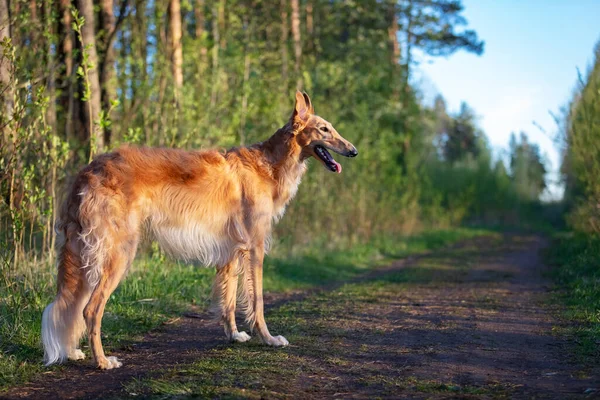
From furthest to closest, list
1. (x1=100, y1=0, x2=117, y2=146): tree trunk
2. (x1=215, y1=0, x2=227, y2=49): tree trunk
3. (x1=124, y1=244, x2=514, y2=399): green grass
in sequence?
(x1=215, y1=0, x2=227, y2=49): tree trunk < (x1=100, y1=0, x2=117, y2=146): tree trunk < (x1=124, y1=244, x2=514, y2=399): green grass

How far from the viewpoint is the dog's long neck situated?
23.4 ft

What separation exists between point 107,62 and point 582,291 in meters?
8.84

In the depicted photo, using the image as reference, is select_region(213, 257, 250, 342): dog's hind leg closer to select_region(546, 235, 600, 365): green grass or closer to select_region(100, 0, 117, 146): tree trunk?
select_region(546, 235, 600, 365): green grass

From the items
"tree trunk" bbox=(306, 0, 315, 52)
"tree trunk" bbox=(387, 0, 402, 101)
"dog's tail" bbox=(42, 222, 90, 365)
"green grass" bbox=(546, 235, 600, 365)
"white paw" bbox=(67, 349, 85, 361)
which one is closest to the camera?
"dog's tail" bbox=(42, 222, 90, 365)

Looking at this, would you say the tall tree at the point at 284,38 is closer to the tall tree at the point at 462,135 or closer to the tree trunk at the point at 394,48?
the tree trunk at the point at 394,48

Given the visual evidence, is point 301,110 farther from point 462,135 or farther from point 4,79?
point 462,135

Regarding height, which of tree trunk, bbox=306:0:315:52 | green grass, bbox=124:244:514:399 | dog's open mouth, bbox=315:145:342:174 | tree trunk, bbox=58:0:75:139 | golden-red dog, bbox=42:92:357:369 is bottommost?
green grass, bbox=124:244:514:399

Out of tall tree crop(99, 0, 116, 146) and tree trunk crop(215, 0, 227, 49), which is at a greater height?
tree trunk crop(215, 0, 227, 49)

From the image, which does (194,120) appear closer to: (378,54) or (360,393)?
(360,393)

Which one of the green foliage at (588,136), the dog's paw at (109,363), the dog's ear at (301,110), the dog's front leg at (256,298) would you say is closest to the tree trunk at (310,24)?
the green foliage at (588,136)

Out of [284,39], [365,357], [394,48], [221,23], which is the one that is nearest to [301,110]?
[365,357]

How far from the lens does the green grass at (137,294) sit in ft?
19.9

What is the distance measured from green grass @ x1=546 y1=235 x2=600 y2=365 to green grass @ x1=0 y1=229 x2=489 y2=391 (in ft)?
13.7

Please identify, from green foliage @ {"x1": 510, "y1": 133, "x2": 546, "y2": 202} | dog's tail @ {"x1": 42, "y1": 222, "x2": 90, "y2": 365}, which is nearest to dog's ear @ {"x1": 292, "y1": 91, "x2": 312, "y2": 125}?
dog's tail @ {"x1": 42, "y1": 222, "x2": 90, "y2": 365}
